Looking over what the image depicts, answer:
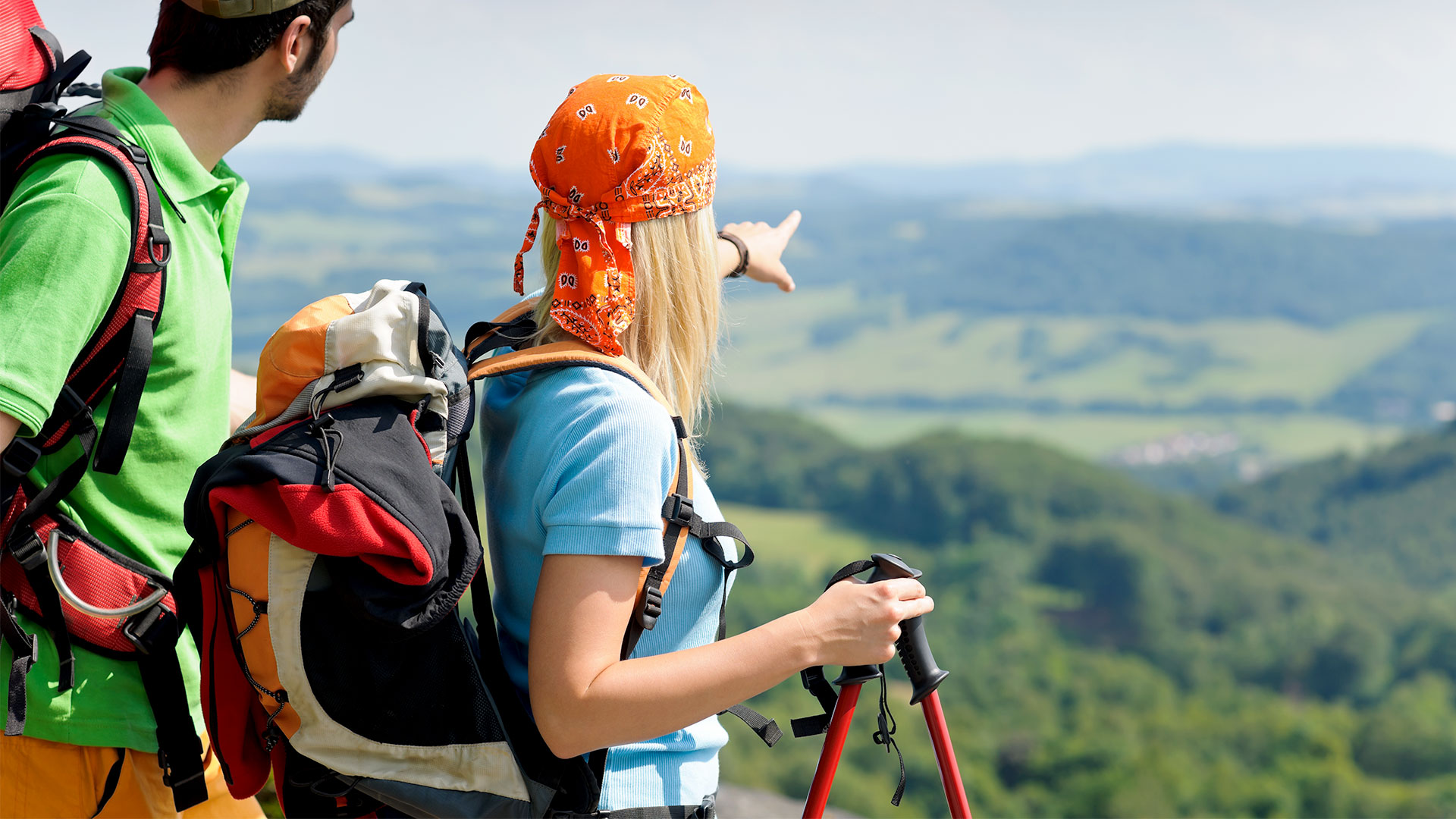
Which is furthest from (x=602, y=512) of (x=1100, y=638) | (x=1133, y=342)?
(x=1133, y=342)

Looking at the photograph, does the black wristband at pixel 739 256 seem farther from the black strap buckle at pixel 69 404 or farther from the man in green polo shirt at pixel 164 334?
the black strap buckle at pixel 69 404

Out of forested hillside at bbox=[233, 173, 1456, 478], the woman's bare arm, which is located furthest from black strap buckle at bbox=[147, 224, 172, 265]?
forested hillside at bbox=[233, 173, 1456, 478]

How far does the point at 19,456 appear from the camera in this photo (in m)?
1.95

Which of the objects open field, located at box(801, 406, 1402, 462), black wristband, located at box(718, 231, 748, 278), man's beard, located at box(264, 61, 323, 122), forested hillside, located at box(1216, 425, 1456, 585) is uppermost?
man's beard, located at box(264, 61, 323, 122)

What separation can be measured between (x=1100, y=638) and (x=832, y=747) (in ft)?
290

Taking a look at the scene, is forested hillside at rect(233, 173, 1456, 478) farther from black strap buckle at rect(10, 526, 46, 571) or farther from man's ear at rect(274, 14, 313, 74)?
black strap buckle at rect(10, 526, 46, 571)

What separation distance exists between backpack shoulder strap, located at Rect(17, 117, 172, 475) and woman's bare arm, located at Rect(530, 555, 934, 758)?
87 centimetres

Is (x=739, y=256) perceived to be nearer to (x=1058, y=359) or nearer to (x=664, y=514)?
(x=664, y=514)

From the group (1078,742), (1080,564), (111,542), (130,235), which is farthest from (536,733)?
(1080,564)

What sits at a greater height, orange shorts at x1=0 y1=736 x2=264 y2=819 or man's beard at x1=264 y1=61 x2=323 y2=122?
man's beard at x1=264 y1=61 x2=323 y2=122

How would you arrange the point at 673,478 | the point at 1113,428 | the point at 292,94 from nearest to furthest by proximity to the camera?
the point at 673,478
the point at 292,94
the point at 1113,428

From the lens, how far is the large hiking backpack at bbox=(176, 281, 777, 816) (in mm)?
1655

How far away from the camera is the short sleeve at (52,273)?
1807 mm

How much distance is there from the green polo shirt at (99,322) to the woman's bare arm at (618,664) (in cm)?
89
